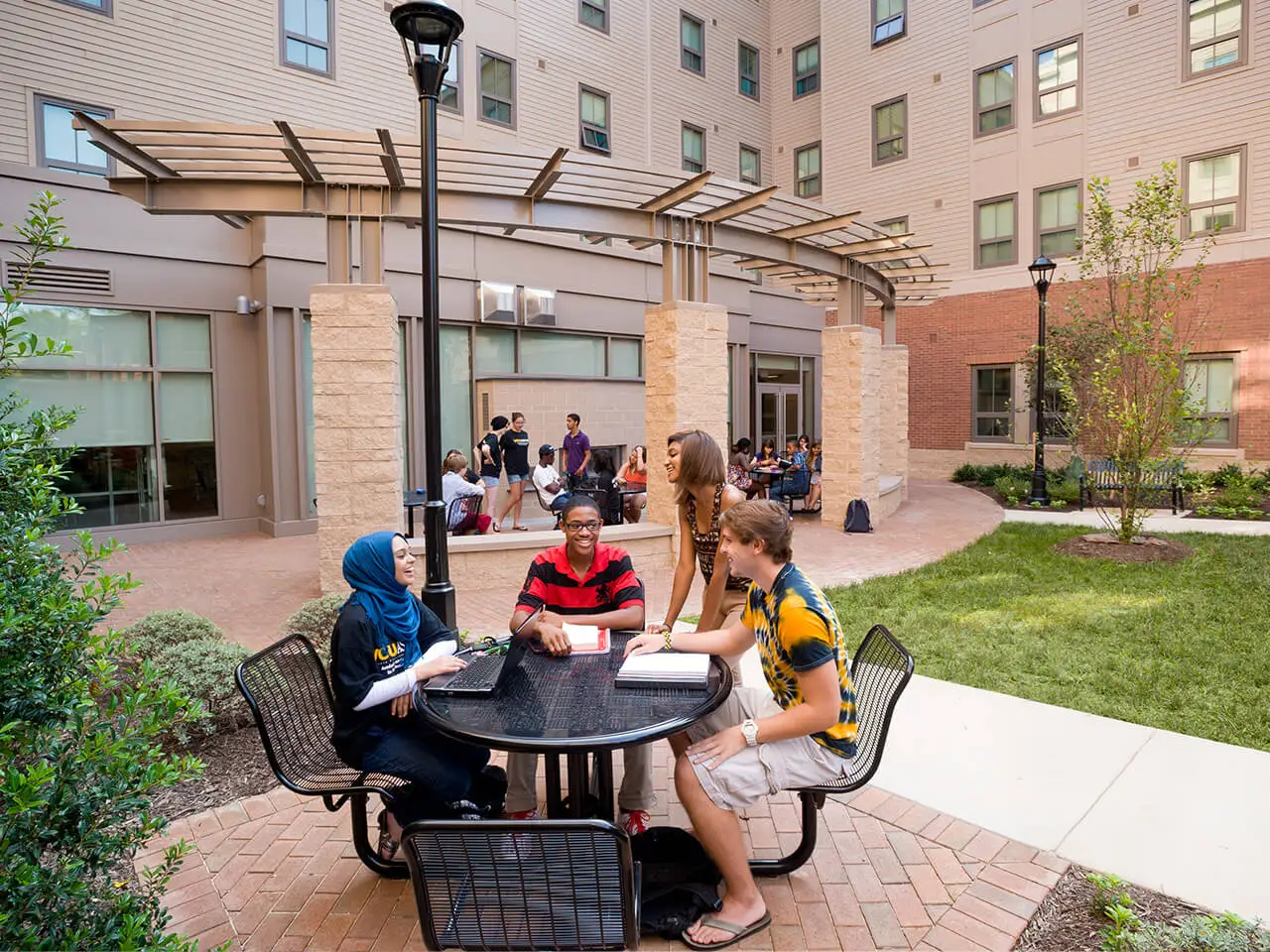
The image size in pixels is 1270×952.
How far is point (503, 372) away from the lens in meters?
15.6

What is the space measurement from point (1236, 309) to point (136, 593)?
840 inches

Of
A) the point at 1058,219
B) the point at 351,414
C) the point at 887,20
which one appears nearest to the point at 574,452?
the point at 351,414

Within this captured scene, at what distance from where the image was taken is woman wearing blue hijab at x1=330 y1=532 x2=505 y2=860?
315 cm

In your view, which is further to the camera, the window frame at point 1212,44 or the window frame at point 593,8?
the window frame at point 593,8

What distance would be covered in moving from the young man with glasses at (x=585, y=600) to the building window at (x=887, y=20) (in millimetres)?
23530

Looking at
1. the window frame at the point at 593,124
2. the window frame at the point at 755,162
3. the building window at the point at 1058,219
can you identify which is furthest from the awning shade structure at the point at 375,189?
the window frame at the point at 755,162

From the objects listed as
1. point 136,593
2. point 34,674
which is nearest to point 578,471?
point 136,593

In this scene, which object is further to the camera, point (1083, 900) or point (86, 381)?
point (86, 381)

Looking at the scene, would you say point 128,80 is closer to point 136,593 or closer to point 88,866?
point 136,593

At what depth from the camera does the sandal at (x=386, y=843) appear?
11.5 feet

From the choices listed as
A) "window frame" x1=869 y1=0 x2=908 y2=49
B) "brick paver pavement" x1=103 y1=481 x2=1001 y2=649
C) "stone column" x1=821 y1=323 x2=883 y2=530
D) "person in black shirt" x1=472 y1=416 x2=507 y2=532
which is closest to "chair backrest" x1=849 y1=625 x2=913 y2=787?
"brick paver pavement" x1=103 y1=481 x2=1001 y2=649

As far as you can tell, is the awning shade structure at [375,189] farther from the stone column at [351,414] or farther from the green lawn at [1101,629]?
the green lawn at [1101,629]

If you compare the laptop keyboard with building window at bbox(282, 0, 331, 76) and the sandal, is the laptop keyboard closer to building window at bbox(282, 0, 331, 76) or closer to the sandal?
the sandal

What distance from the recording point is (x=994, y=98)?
20.6 m
